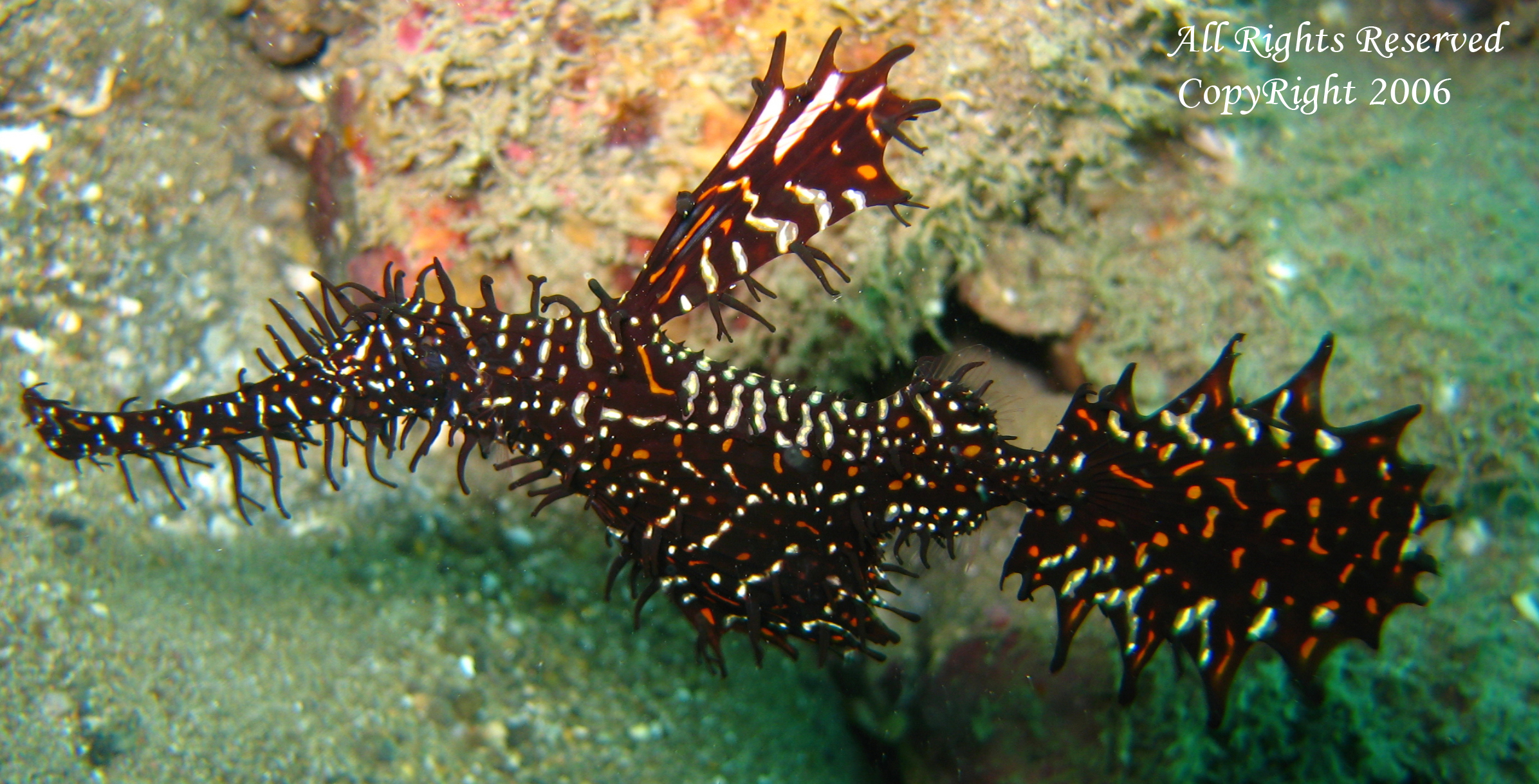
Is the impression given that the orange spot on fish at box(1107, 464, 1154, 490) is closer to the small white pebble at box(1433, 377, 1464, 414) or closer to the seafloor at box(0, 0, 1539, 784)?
the seafloor at box(0, 0, 1539, 784)

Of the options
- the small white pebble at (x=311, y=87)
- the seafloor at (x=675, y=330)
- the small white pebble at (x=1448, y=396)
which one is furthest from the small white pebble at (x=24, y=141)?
the small white pebble at (x=1448, y=396)

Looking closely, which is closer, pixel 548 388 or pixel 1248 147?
pixel 548 388

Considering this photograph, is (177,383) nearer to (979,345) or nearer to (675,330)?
(675,330)

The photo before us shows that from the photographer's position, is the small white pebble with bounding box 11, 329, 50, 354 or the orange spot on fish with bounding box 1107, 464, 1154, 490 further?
the small white pebble with bounding box 11, 329, 50, 354

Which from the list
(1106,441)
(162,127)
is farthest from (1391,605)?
(162,127)

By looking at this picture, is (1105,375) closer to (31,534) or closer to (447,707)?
(447,707)

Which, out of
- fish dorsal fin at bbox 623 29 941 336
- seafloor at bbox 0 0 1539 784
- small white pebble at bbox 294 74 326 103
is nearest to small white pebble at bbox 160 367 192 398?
seafloor at bbox 0 0 1539 784

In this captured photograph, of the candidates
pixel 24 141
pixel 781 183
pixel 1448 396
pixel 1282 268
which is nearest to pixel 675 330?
pixel 781 183

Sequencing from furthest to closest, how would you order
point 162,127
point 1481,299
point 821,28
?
point 162,127 → point 1481,299 → point 821,28

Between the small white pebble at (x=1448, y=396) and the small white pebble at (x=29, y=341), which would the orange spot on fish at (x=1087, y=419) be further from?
the small white pebble at (x=29, y=341)
